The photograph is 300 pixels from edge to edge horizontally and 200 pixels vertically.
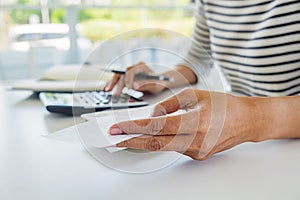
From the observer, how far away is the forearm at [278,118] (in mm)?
503

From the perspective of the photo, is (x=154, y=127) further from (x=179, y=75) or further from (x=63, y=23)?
(x=63, y=23)

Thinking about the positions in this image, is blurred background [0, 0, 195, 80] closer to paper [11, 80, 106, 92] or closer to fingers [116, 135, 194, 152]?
paper [11, 80, 106, 92]

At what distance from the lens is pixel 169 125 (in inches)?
16.6

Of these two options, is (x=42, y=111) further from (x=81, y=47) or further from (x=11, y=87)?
(x=81, y=47)

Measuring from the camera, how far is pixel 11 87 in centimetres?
89

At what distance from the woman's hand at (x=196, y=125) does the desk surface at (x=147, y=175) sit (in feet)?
0.10

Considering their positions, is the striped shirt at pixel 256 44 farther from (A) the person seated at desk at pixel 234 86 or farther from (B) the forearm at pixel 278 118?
(B) the forearm at pixel 278 118

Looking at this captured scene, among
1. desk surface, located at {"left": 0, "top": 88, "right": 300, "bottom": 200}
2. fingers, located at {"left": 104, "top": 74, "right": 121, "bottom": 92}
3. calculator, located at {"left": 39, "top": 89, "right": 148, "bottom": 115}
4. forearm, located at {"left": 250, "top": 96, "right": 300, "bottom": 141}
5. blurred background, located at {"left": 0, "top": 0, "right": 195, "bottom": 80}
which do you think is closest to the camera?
desk surface, located at {"left": 0, "top": 88, "right": 300, "bottom": 200}

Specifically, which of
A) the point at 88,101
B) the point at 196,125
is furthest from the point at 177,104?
the point at 88,101

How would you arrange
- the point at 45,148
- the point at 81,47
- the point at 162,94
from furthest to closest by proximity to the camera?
the point at 81,47
the point at 162,94
the point at 45,148

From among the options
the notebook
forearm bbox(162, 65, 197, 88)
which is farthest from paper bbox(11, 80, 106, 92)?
forearm bbox(162, 65, 197, 88)

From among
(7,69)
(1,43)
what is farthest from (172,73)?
(1,43)

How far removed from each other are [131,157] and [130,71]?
1.23 feet

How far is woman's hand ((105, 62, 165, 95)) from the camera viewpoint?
77 centimetres
